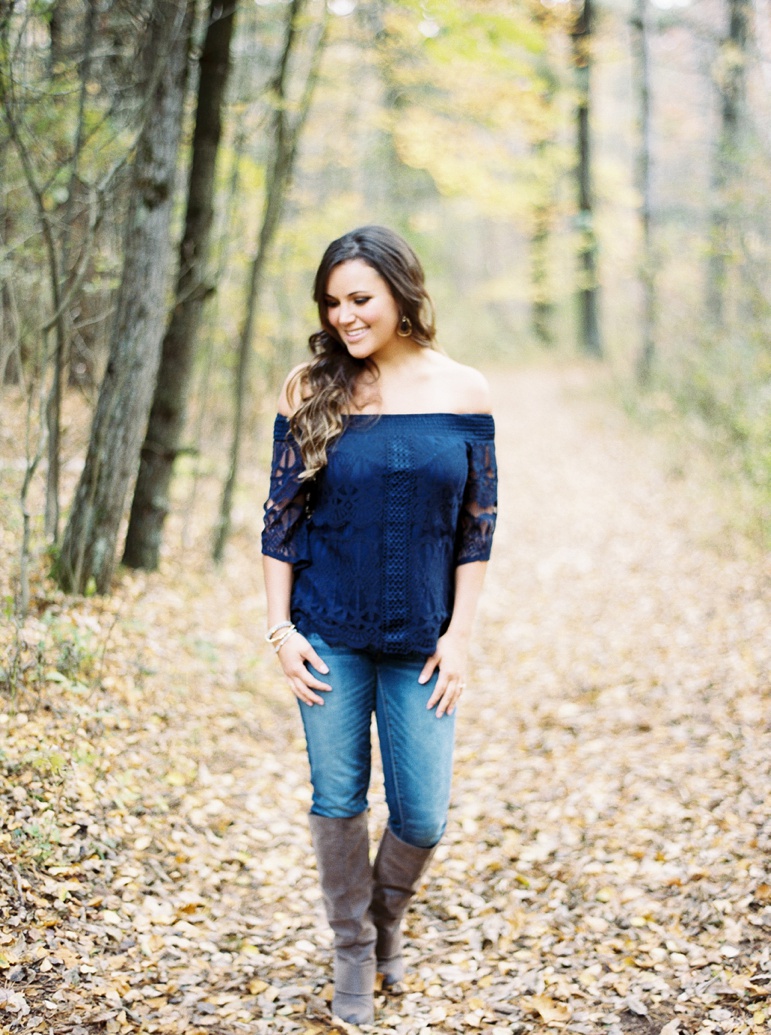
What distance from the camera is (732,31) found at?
41.8ft

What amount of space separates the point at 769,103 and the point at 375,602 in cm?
928

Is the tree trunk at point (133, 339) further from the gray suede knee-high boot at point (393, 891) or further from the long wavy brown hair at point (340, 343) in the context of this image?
the gray suede knee-high boot at point (393, 891)

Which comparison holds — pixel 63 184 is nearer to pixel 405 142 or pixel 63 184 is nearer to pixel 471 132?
pixel 405 142

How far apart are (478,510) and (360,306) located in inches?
27.2

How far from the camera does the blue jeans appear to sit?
8.30 feet

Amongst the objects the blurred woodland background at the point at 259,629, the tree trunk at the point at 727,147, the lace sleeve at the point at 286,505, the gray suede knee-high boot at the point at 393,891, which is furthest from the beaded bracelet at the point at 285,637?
the tree trunk at the point at 727,147

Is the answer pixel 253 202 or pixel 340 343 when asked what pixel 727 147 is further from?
pixel 340 343

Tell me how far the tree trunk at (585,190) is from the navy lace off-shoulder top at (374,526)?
12.4 m

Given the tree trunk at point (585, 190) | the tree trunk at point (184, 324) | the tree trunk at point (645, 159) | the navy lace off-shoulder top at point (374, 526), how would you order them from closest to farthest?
the navy lace off-shoulder top at point (374, 526) < the tree trunk at point (184, 324) < the tree trunk at point (645, 159) < the tree trunk at point (585, 190)

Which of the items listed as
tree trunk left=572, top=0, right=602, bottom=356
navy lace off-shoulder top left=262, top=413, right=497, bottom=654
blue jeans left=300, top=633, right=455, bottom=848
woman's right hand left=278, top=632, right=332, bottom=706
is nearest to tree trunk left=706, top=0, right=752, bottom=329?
tree trunk left=572, top=0, right=602, bottom=356

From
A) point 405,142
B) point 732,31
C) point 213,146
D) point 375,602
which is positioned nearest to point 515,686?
point 375,602

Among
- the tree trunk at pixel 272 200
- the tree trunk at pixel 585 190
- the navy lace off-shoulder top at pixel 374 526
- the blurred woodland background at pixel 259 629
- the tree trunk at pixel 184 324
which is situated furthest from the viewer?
the tree trunk at pixel 585 190

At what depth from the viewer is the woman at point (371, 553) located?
251 centimetres

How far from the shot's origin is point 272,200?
6230 mm
